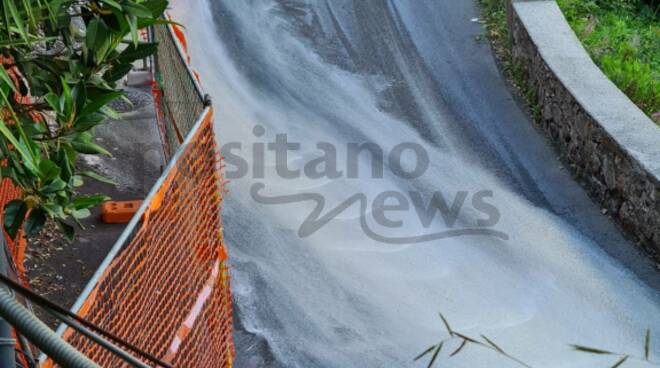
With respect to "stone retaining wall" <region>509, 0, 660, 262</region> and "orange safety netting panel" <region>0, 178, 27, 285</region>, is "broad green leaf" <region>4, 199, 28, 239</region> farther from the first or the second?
"stone retaining wall" <region>509, 0, 660, 262</region>

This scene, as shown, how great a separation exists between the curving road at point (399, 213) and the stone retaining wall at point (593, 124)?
16 cm

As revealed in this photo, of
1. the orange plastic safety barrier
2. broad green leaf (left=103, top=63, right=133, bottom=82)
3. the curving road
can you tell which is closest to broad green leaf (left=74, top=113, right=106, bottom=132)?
broad green leaf (left=103, top=63, right=133, bottom=82)

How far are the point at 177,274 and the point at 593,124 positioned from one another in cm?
431

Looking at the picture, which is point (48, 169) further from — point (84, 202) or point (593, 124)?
point (593, 124)

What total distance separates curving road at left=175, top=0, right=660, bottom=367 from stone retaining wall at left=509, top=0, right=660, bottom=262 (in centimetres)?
16

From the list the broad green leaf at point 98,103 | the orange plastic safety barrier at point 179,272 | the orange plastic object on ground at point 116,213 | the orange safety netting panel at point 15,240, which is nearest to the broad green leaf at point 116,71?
the broad green leaf at point 98,103

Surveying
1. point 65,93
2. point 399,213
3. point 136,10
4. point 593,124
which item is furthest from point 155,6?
point 593,124

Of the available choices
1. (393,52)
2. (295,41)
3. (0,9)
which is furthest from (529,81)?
(0,9)

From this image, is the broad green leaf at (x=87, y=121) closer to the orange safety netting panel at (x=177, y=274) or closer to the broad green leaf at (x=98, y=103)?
the broad green leaf at (x=98, y=103)

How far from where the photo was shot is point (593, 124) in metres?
8.18

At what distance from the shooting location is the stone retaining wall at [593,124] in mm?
7570

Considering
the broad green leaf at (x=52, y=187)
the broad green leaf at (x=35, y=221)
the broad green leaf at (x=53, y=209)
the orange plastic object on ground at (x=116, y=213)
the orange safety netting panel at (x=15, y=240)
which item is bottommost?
the orange plastic object on ground at (x=116, y=213)

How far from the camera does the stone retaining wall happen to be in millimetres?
7570

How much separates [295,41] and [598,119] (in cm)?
388
